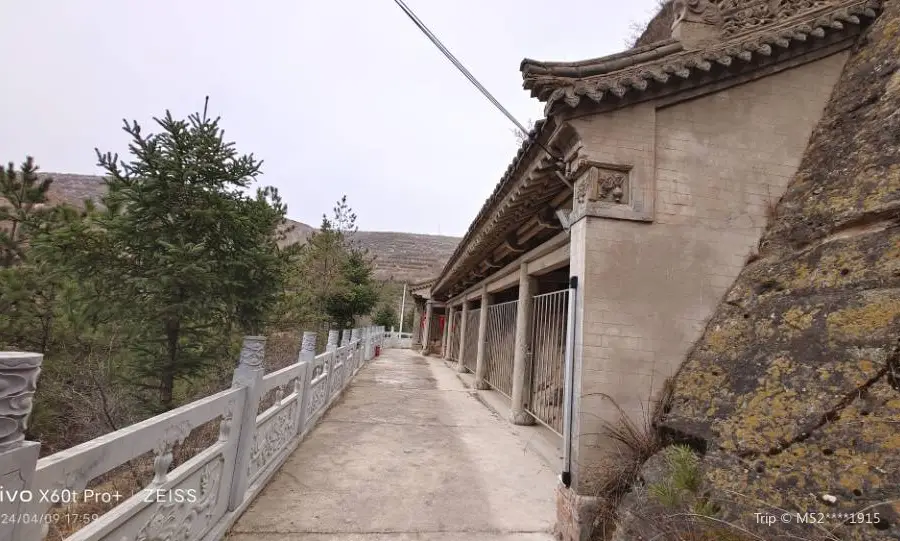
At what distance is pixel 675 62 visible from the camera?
339 cm

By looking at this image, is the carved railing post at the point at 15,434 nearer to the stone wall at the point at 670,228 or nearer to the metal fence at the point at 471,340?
the stone wall at the point at 670,228

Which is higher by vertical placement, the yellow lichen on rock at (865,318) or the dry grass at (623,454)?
the yellow lichen on rock at (865,318)

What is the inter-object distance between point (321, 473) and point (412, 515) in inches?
47.4

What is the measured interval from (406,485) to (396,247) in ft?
209

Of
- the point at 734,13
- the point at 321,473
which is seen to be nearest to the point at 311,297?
the point at 321,473

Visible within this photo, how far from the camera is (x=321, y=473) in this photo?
393 centimetres

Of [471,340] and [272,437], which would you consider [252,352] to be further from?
[471,340]

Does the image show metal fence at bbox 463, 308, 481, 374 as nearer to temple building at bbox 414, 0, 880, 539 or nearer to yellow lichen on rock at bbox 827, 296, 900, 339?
temple building at bbox 414, 0, 880, 539

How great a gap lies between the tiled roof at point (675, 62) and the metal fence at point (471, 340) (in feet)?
26.6

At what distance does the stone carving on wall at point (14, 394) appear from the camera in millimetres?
1194

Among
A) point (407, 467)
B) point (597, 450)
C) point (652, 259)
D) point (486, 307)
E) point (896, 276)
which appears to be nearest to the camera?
point (896, 276)

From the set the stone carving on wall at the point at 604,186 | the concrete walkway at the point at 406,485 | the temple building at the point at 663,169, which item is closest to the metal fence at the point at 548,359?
the concrete walkway at the point at 406,485

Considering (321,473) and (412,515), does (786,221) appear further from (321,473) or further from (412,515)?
(321,473)

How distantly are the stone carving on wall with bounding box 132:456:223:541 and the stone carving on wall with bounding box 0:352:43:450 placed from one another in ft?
2.70
